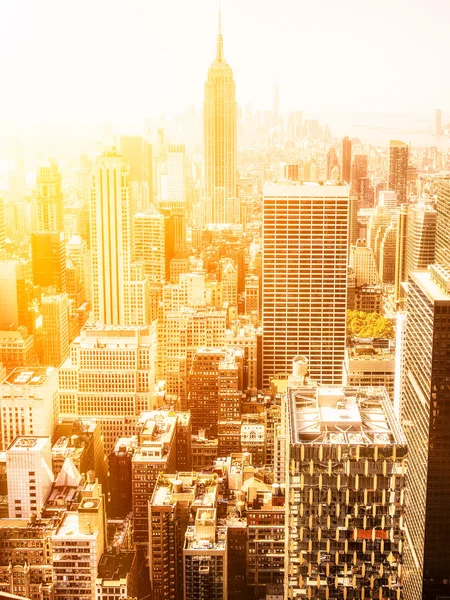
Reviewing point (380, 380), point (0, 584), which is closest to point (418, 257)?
point (380, 380)

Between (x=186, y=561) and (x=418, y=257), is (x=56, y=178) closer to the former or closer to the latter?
(x=418, y=257)

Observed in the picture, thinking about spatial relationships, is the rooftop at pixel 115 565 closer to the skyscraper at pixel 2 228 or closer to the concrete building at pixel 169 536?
the concrete building at pixel 169 536

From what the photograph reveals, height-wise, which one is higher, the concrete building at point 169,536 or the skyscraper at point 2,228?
the skyscraper at point 2,228

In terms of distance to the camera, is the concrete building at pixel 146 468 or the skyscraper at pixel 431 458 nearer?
the skyscraper at pixel 431 458

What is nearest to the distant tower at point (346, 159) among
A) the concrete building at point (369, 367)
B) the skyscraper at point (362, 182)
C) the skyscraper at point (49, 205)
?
the skyscraper at point (362, 182)

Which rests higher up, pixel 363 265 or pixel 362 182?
pixel 362 182

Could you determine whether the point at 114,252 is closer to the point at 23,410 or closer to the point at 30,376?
the point at 30,376

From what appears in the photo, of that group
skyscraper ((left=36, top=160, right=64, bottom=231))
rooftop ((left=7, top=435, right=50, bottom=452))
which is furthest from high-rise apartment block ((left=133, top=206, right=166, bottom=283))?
rooftop ((left=7, top=435, right=50, bottom=452))

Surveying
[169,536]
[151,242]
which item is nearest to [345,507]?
[169,536]
